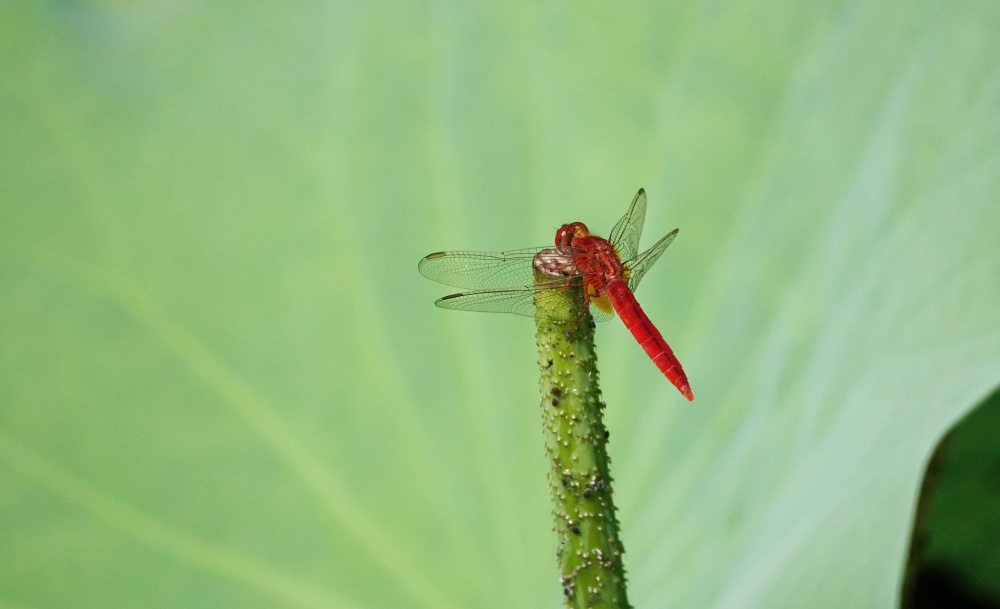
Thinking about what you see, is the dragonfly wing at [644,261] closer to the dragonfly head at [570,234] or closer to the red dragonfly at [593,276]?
the red dragonfly at [593,276]

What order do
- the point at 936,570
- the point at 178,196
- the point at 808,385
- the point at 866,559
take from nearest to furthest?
1. the point at 866,559
2. the point at 808,385
3. the point at 178,196
4. the point at 936,570

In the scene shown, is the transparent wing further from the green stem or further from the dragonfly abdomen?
the green stem

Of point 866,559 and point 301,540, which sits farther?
point 301,540

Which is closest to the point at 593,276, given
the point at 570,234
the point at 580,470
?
the point at 570,234

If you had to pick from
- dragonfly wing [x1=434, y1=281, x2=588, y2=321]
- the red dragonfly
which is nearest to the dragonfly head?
the red dragonfly

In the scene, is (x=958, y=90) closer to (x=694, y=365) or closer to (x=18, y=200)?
(x=694, y=365)

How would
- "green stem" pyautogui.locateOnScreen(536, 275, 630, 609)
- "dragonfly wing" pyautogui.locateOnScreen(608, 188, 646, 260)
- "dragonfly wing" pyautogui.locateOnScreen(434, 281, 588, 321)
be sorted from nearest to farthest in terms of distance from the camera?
"green stem" pyautogui.locateOnScreen(536, 275, 630, 609) → "dragonfly wing" pyautogui.locateOnScreen(434, 281, 588, 321) → "dragonfly wing" pyautogui.locateOnScreen(608, 188, 646, 260)

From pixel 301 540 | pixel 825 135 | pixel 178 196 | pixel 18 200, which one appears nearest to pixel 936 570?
pixel 825 135
